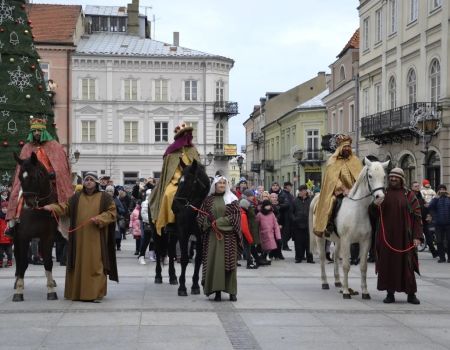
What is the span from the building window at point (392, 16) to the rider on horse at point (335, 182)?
25902 mm

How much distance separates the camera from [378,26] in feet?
132

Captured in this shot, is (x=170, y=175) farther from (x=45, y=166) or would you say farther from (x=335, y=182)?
(x=335, y=182)

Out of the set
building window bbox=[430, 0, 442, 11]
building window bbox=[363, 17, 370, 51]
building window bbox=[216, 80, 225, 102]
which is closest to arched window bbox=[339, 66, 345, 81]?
building window bbox=[363, 17, 370, 51]

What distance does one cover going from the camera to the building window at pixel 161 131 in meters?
67.1

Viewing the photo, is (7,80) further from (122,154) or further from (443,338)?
(122,154)

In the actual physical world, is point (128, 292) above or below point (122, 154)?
below

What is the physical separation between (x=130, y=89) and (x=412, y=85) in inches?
1396

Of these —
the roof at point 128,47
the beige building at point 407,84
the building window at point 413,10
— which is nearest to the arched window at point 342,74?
the beige building at point 407,84

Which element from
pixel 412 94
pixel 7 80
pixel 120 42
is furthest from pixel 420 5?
pixel 120 42

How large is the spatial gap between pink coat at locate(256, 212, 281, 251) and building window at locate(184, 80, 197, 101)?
1919 inches

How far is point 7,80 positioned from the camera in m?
19.2

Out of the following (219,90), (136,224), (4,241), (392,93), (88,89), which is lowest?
(4,241)

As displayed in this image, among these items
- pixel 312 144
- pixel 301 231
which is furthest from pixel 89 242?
pixel 312 144

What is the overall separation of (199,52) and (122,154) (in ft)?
36.0
